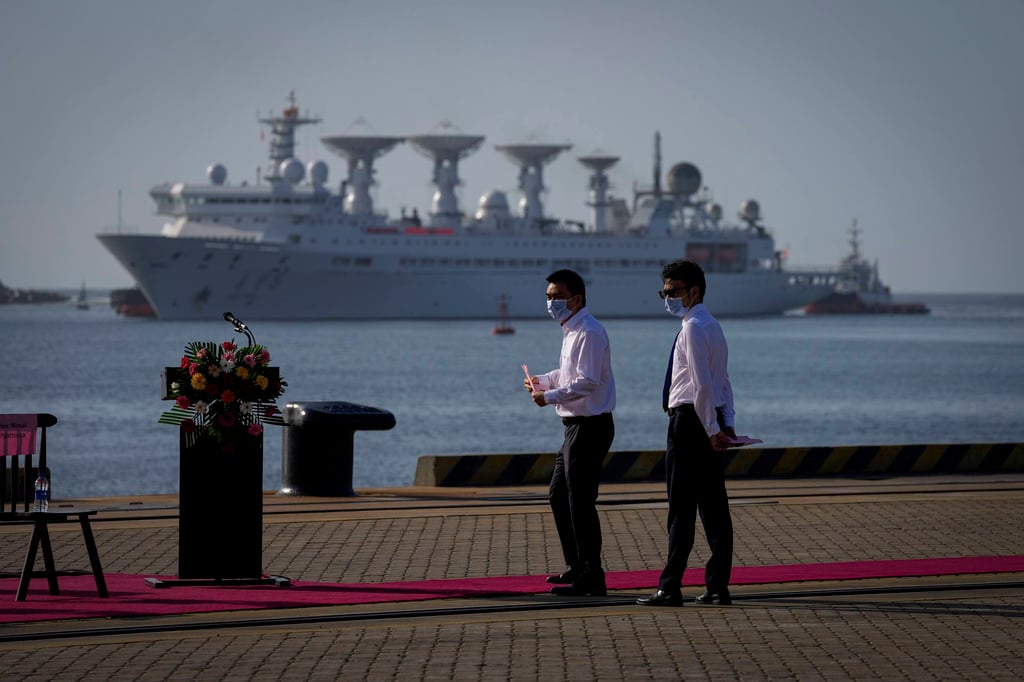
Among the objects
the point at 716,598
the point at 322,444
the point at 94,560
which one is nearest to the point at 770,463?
the point at 322,444

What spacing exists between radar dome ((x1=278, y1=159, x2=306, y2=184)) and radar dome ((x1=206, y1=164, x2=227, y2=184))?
338 centimetres

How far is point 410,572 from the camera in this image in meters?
9.44

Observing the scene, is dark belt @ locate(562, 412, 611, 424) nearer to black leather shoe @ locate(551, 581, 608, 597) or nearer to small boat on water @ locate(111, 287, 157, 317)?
black leather shoe @ locate(551, 581, 608, 597)

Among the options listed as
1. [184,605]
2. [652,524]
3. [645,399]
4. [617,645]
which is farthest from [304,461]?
[645,399]

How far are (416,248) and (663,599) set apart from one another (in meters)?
101

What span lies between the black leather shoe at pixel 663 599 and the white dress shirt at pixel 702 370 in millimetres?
736

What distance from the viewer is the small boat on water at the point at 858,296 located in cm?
16488

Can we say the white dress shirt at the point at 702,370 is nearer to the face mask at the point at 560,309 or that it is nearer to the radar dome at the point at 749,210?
the face mask at the point at 560,309

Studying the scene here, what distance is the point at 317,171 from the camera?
108500 mm

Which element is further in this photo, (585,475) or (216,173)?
(216,173)

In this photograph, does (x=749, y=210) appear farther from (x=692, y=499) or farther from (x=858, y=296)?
(x=692, y=499)

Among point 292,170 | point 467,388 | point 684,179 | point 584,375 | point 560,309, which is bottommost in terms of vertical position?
point 467,388

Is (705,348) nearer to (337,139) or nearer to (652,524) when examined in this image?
(652,524)

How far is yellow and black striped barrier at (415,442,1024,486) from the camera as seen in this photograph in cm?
1468
